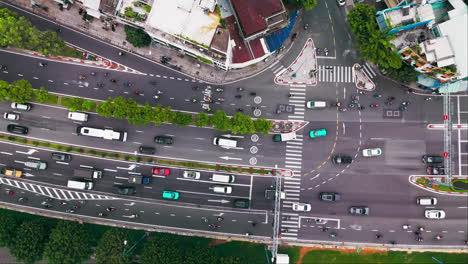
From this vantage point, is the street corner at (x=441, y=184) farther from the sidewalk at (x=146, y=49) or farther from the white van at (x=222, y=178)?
the sidewalk at (x=146, y=49)

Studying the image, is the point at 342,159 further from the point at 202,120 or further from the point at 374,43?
the point at 202,120

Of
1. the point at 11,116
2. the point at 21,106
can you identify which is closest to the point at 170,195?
the point at 21,106

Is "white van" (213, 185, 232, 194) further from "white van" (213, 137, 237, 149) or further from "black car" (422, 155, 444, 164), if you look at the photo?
"black car" (422, 155, 444, 164)

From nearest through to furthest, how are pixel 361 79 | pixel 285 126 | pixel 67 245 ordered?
1. pixel 67 245
2. pixel 285 126
3. pixel 361 79

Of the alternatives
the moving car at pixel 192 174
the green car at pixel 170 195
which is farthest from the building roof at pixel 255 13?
the green car at pixel 170 195

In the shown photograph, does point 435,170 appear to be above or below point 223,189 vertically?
above
